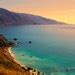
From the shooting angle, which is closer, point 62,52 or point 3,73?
point 3,73

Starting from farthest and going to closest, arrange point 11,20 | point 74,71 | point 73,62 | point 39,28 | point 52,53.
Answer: point 39,28, point 11,20, point 52,53, point 73,62, point 74,71

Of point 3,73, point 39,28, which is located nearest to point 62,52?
point 3,73

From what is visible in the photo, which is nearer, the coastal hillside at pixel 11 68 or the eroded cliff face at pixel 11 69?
the eroded cliff face at pixel 11 69

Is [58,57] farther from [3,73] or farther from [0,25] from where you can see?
[0,25]

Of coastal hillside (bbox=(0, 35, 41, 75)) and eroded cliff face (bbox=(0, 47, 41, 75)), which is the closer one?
eroded cliff face (bbox=(0, 47, 41, 75))

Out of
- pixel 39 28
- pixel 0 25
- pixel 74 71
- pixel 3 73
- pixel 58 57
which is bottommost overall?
pixel 3 73

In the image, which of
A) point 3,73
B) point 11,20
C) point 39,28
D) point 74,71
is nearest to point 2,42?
point 74,71

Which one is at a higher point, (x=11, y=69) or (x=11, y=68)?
(x=11, y=68)

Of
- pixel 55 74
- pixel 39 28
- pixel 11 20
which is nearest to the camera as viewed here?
pixel 55 74

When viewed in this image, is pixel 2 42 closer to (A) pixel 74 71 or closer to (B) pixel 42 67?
(B) pixel 42 67

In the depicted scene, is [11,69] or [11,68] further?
[11,68]

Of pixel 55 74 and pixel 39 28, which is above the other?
pixel 39 28
